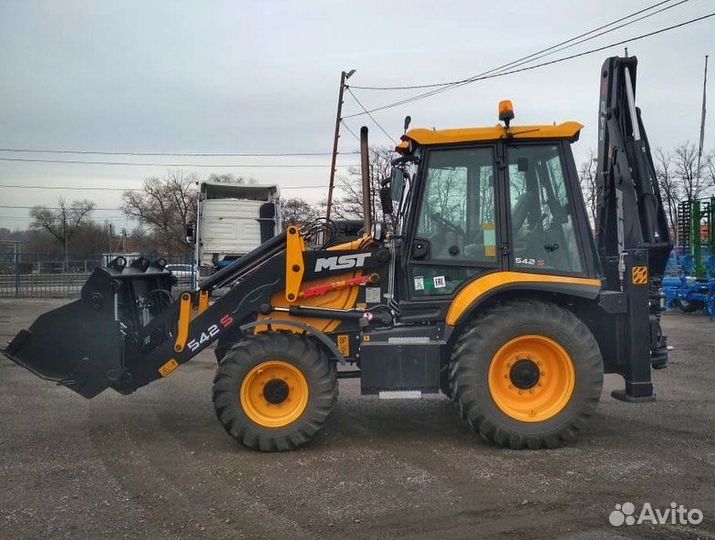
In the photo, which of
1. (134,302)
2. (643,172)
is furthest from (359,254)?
(643,172)

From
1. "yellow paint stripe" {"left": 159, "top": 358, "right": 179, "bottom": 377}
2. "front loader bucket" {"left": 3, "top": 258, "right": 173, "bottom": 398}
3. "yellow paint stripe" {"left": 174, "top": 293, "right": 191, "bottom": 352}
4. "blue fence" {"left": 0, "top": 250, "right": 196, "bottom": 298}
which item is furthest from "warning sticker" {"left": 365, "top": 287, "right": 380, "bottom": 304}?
"blue fence" {"left": 0, "top": 250, "right": 196, "bottom": 298}

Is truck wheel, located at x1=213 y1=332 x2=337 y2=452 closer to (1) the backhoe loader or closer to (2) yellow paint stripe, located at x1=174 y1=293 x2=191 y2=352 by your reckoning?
(1) the backhoe loader

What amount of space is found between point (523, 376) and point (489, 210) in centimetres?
150

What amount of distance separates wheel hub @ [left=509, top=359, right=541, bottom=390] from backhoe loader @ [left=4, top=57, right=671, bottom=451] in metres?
0.01

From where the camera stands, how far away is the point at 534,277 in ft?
19.0

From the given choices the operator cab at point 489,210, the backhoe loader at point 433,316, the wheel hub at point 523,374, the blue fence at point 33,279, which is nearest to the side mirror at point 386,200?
the backhoe loader at point 433,316

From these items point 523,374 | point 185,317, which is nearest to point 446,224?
point 523,374

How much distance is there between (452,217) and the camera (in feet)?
A: 19.6

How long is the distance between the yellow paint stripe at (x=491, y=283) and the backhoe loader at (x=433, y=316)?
1cm

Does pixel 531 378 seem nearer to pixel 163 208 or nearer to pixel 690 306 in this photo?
pixel 690 306

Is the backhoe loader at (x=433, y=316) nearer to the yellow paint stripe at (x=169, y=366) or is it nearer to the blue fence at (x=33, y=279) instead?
the yellow paint stripe at (x=169, y=366)

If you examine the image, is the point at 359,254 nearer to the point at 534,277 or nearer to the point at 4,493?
the point at 534,277

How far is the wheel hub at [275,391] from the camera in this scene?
5688 mm

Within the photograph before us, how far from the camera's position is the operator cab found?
5.89 metres
